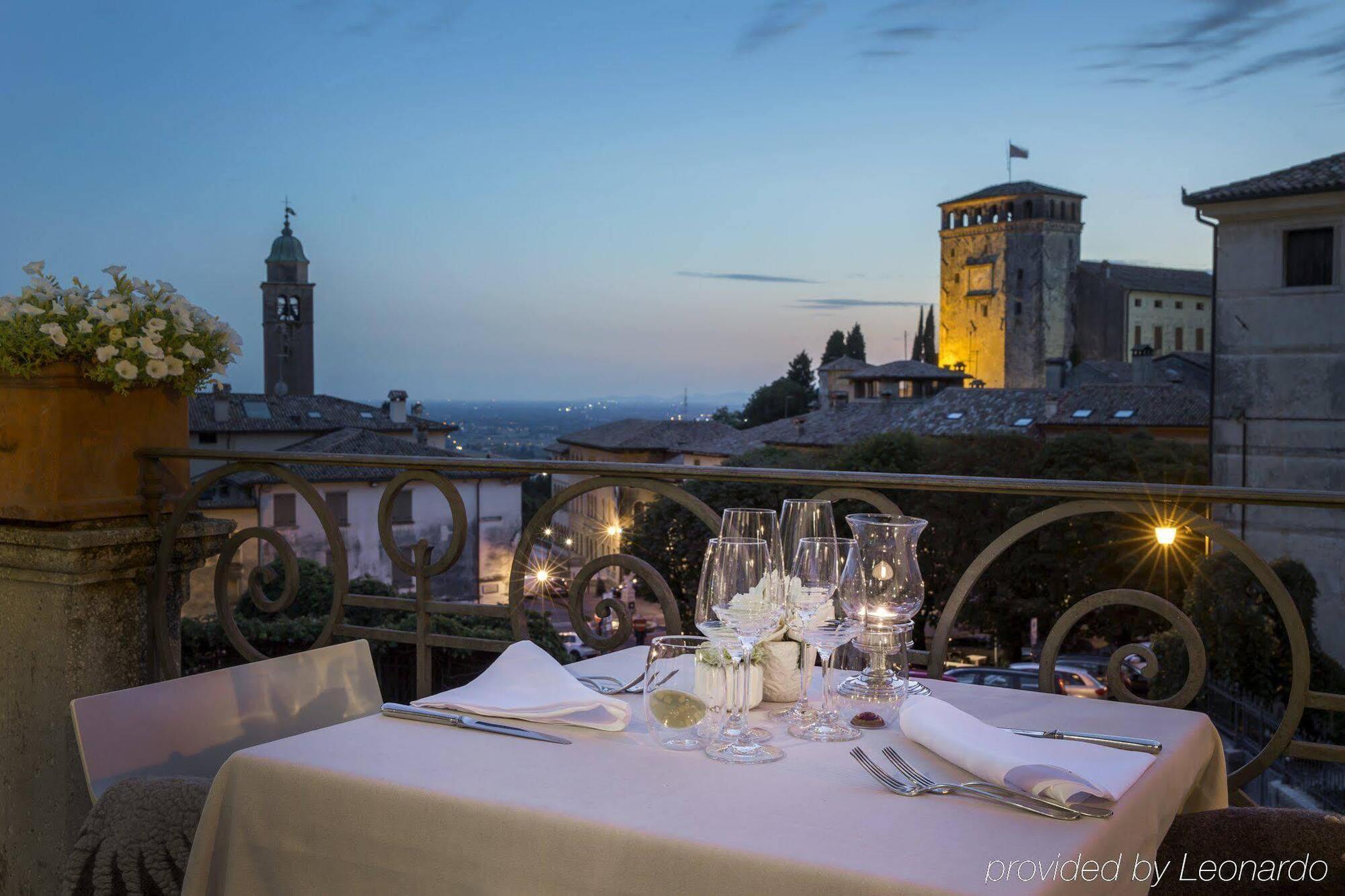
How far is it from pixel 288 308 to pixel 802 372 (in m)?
39.0

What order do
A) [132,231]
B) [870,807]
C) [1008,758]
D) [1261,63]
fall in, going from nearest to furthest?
[870,807] < [1008,758] < [132,231] < [1261,63]

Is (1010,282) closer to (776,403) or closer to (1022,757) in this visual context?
(776,403)

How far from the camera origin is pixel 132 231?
59.8 meters

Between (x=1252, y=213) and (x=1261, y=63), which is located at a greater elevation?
(x=1261, y=63)

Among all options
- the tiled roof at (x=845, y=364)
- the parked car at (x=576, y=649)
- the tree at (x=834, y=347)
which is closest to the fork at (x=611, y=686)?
the parked car at (x=576, y=649)

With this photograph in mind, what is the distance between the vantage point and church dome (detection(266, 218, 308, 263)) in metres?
76.8

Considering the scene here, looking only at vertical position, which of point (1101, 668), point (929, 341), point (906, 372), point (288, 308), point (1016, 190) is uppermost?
point (1016, 190)

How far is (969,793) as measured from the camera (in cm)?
161

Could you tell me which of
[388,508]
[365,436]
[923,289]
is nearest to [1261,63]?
[923,289]

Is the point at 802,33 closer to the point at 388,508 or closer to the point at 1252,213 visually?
the point at 1252,213

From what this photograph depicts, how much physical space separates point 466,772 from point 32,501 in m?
2.29

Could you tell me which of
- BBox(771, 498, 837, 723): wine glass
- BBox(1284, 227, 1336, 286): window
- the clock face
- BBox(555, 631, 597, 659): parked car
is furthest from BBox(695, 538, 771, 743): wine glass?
the clock face

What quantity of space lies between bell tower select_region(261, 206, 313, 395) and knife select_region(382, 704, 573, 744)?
7605 centimetres

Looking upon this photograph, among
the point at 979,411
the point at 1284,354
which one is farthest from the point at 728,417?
the point at 1284,354
